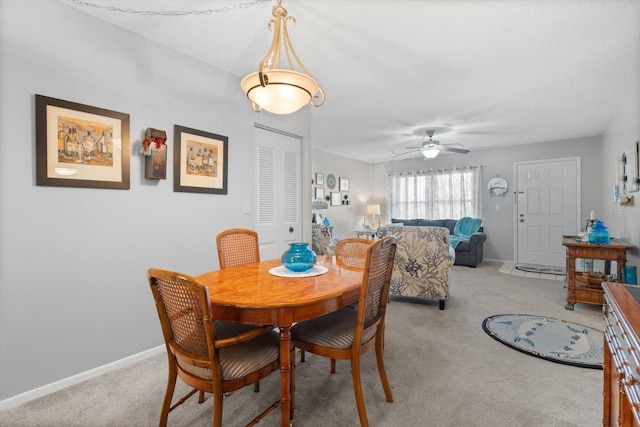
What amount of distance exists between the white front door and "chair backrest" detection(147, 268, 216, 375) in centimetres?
666

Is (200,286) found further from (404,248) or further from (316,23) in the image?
(404,248)

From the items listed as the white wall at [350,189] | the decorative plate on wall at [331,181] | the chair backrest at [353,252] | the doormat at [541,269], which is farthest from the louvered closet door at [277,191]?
the doormat at [541,269]

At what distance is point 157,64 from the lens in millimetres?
2416

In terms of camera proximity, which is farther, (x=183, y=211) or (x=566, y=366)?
(x=183, y=211)

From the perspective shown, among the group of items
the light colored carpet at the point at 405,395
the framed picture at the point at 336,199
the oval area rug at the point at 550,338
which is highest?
the framed picture at the point at 336,199

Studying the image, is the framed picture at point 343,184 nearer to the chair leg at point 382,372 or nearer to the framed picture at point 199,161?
the framed picture at point 199,161

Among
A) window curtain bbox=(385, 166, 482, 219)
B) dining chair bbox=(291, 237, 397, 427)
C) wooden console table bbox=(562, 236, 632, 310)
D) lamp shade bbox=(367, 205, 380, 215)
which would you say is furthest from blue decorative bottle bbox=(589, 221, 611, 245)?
lamp shade bbox=(367, 205, 380, 215)

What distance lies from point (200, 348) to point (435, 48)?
268 cm

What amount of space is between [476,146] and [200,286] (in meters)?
6.50

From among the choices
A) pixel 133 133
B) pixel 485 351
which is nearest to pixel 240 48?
pixel 133 133

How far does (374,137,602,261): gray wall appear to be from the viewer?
5.54 metres

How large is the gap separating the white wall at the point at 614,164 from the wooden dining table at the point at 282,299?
339 cm

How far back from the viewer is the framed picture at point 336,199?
6.87 m

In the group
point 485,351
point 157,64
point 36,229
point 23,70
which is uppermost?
point 157,64
